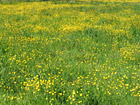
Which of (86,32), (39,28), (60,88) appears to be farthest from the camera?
(39,28)

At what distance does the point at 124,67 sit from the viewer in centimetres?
611

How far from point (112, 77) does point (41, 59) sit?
260cm

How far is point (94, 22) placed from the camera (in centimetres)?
1255

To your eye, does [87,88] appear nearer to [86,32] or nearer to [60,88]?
[60,88]

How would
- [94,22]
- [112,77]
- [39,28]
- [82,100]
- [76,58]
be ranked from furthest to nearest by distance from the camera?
[94,22] → [39,28] → [76,58] → [112,77] → [82,100]

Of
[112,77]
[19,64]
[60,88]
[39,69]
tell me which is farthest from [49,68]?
[112,77]

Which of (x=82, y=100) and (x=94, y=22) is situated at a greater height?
(x=94, y=22)

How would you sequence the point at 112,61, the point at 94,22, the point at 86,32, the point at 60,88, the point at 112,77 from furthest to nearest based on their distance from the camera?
the point at 94,22
the point at 86,32
the point at 112,61
the point at 112,77
the point at 60,88

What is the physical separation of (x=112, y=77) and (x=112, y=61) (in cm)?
136

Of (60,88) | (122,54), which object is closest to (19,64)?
(60,88)

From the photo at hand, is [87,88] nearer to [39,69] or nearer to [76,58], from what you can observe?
[39,69]

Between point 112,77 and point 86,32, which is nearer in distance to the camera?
point 112,77

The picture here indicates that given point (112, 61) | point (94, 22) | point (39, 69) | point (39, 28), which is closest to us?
point (39, 69)

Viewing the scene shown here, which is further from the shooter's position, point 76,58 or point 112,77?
point 76,58
